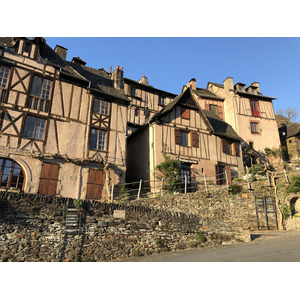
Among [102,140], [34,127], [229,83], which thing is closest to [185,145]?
[102,140]

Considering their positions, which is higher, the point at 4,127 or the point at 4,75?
the point at 4,75

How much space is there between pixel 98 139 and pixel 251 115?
16690 mm

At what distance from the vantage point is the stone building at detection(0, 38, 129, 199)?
12062 millimetres

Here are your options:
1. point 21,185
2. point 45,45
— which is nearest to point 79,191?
point 21,185

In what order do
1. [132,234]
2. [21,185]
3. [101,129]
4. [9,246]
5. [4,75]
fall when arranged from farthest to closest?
[101,129]
[4,75]
[21,185]
[132,234]
[9,246]

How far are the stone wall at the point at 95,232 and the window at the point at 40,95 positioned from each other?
7479 millimetres

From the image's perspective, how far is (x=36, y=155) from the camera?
12242 millimetres

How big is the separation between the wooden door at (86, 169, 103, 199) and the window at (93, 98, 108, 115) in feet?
12.4

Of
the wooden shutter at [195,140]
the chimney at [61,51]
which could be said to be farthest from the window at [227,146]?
the chimney at [61,51]

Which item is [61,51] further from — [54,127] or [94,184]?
[94,184]

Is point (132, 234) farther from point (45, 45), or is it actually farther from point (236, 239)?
point (45, 45)

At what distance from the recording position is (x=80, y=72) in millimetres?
16172

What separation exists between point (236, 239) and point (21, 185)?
10.1m

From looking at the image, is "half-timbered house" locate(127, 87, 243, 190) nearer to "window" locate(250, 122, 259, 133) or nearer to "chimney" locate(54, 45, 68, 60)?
"window" locate(250, 122, 259, 133)
